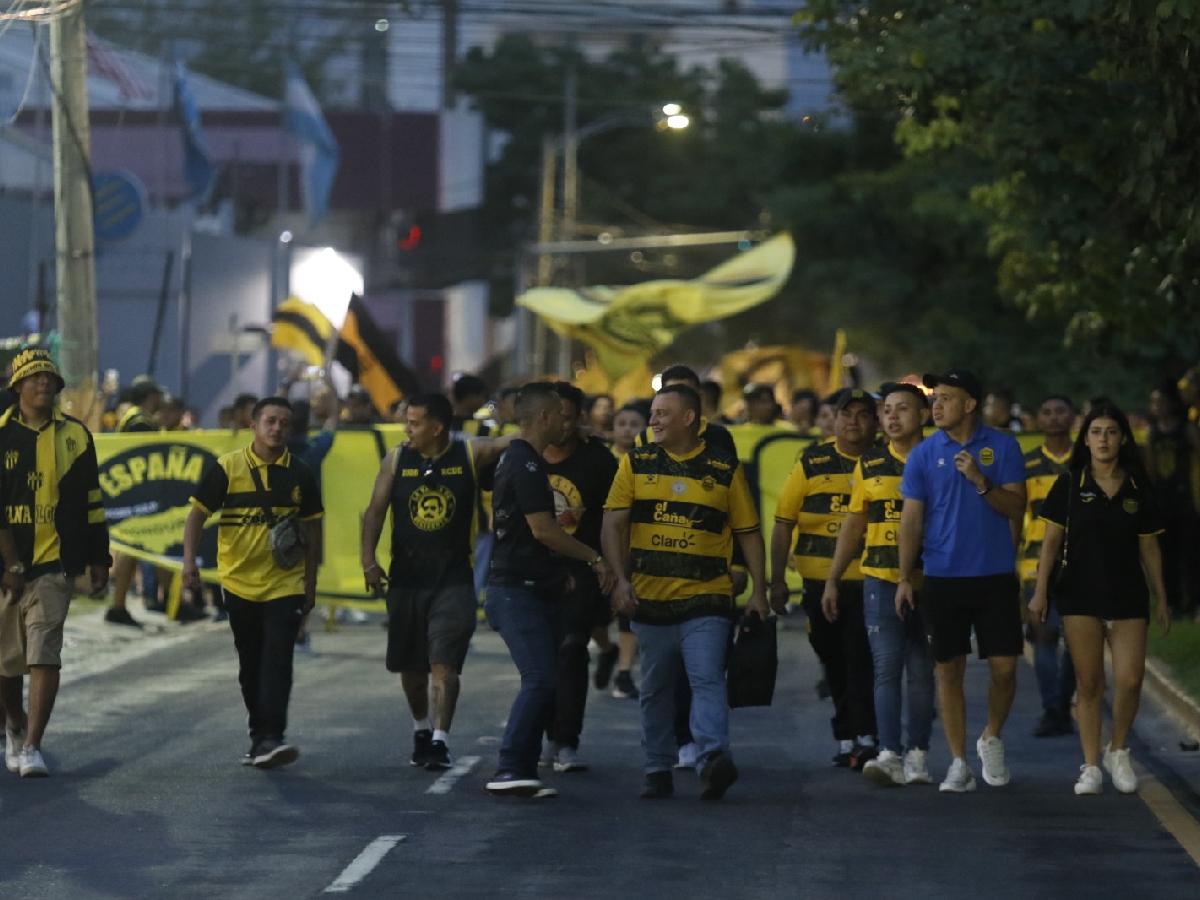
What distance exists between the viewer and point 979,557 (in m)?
11.4

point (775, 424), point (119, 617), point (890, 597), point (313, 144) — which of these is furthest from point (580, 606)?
point (313, 144)

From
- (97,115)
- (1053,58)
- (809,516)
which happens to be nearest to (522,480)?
(809,516)

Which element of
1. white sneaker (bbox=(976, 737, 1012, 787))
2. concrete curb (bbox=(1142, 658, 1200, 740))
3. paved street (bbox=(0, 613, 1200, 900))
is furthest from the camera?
concrete curb (bbox=(1142, 658, 1200, 740))

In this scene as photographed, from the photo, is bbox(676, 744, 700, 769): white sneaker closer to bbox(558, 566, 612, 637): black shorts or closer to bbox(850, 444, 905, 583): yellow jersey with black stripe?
bbox(558, 566, 612, 637): black shorts

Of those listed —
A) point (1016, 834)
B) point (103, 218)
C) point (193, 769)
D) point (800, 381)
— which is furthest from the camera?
point (800, 381)

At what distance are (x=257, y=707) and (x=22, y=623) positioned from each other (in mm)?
1216

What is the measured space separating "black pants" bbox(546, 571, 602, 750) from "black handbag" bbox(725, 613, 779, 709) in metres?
1.18

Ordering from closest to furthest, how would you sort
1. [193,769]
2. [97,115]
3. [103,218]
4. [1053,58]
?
[193,769] < [1053,58] < [103,218] < [97,115]

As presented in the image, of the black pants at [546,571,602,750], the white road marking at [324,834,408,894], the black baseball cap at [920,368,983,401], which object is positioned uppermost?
the black baseball cap at [920,368,983,401]

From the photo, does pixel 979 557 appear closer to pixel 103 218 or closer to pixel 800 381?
pixel 103 218

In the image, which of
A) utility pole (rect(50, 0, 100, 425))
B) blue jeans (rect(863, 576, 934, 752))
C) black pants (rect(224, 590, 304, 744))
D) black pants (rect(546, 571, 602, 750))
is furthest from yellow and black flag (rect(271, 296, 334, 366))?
blue jeans (rect(863, 576, 934, 752))

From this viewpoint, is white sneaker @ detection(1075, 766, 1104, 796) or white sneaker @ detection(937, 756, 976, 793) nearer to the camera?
white sneaker @ detection(1075, 766, 1104, 796)

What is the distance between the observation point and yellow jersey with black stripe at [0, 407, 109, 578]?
479 inches

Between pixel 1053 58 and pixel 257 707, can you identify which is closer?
pixel 257 707
